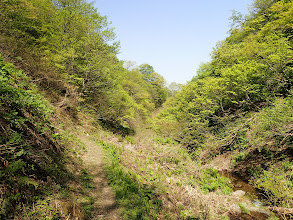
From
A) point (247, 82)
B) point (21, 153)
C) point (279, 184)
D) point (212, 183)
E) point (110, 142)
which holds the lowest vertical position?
point (110, 142)

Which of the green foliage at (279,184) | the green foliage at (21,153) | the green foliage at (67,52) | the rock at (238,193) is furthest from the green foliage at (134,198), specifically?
the green foliage at (67,52)

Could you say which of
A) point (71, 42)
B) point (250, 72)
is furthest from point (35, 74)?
point (250, 72)

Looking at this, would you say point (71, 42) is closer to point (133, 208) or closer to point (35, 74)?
point (35, 74)

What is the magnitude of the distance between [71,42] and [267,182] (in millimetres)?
17542

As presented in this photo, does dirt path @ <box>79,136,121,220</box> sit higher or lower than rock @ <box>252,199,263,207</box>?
lower

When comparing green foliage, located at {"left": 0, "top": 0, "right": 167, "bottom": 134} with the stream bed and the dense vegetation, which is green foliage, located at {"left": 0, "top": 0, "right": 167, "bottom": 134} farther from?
the stream bed

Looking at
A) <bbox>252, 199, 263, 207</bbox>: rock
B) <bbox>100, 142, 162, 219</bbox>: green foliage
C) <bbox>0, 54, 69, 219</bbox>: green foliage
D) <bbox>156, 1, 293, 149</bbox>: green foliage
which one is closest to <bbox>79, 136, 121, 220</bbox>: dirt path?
<bbox>100, 142, 162, 219</bbox>: green foliage

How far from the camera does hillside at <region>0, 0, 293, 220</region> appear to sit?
3346mm

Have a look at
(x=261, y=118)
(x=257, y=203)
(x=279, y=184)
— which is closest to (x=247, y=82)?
(x=261, y=118)

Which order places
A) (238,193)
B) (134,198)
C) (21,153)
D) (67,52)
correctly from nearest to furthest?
(21,153)
(134,198)
(238,193)
(67,52)

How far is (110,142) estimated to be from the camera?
1161cm

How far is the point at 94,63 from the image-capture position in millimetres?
13969

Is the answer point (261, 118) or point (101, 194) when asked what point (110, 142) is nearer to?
point (101, 194)

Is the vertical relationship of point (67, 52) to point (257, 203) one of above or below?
above
